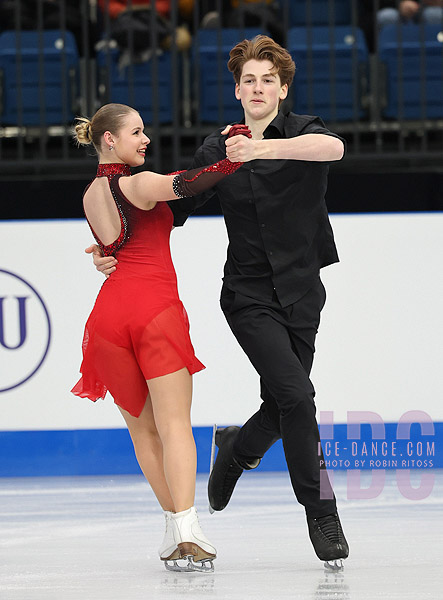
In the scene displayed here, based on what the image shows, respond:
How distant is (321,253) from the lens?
3678 mm

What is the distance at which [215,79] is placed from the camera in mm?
5840

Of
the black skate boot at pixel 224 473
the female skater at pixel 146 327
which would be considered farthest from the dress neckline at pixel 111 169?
the black skate boot at pixel 224 473

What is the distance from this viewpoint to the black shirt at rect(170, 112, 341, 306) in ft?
11.7

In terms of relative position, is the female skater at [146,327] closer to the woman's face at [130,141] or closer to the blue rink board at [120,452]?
the woman's face at [130,141]

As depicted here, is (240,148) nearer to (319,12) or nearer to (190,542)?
(190,542)

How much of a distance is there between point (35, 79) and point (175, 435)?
3011mm

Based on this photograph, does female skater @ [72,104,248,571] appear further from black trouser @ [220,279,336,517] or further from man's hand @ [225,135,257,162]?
black trouser @ [220,279,336,517]

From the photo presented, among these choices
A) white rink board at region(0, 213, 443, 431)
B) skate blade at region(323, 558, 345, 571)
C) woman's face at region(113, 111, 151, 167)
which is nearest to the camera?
skate blade at region(323, 558, 345, 571)

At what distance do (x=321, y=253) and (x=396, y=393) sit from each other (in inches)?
67.7

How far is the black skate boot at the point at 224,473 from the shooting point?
3.91m

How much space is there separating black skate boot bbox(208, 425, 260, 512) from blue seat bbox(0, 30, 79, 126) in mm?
2491

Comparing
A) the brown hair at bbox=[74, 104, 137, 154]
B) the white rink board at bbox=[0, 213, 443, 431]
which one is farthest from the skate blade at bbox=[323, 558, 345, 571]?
the white rink board at bbox=[0, 213, 443, 431]

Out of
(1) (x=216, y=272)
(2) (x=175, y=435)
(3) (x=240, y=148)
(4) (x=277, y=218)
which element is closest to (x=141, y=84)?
(1) (x=216, y=272)

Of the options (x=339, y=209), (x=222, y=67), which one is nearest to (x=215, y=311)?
(x=339, y=209)
